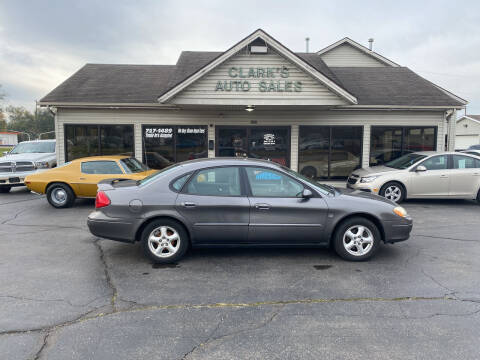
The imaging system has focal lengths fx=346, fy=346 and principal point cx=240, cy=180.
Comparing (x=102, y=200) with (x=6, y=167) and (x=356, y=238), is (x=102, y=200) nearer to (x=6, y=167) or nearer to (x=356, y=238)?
(x=356, y=238)

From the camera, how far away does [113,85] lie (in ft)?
43.4

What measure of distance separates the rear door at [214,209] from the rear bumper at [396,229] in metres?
2.08

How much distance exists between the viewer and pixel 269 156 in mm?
12680

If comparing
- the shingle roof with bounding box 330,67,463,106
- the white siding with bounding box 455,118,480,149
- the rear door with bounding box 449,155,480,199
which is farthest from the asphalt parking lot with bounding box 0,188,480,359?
the white siding with bounding box 455,118,480,149

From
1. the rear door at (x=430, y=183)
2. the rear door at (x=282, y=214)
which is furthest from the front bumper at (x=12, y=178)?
the rear door at (x=430, y=183)

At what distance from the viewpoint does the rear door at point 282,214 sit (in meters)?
4.93

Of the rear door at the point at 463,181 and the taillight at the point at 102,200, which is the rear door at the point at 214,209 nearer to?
the taillight at the point at 102,200

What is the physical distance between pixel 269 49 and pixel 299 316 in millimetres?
8826

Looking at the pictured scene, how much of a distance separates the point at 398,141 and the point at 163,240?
10.8 meters

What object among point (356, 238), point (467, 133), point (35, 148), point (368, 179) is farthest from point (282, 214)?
point (467, 133)

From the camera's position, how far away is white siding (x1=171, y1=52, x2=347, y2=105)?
10.6 m

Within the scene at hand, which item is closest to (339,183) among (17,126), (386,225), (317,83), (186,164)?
(317,83)

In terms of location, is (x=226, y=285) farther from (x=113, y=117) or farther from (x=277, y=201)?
(x=113, y=117)

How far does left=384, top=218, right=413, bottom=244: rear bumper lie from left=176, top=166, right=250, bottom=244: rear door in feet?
6.82
